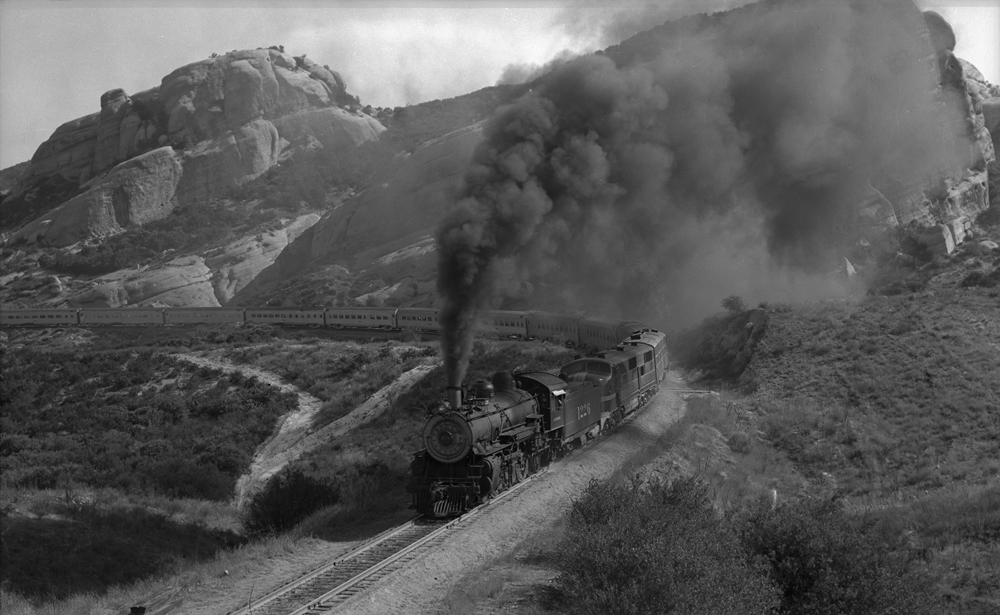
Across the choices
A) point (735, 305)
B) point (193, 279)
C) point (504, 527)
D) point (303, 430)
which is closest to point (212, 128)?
point (193, 279)

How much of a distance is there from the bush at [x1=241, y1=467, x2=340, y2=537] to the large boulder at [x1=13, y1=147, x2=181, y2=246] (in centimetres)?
9171

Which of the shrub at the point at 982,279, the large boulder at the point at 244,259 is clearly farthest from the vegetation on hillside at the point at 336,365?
the large boulder at the point at 244,259

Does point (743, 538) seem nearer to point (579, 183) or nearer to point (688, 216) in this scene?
point (579, 183)

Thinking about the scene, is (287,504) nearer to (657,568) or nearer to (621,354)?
(621,354)

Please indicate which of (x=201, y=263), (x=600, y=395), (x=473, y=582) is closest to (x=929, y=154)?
(x=600, y=395)

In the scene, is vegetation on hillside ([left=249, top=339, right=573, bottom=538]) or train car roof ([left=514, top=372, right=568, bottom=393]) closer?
vegetation on hillside ([left=249, top=339, right=573, bottom=538])

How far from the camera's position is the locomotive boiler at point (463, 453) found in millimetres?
17594

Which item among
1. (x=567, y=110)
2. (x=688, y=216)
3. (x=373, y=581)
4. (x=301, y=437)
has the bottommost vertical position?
(x=301, y=437)

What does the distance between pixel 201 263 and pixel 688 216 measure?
191 feet

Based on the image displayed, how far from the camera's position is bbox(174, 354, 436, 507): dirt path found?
111ft

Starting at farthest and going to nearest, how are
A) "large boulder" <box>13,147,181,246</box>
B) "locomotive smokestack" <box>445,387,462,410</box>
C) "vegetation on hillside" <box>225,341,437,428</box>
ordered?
"large boulder" <box>13,147,181,246</box>
"vegetation on hillside" <box>225,341,437,428</box>
"locomotive smokestack" <box>445,387,462,410</box>

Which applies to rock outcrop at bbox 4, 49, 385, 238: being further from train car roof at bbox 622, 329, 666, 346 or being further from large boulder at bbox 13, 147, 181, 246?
train car roof at bbox 622, 329, 666, 346

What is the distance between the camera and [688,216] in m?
55.2

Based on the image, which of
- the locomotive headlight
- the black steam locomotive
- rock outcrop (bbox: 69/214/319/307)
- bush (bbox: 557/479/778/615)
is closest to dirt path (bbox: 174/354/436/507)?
the black steam locomotive
